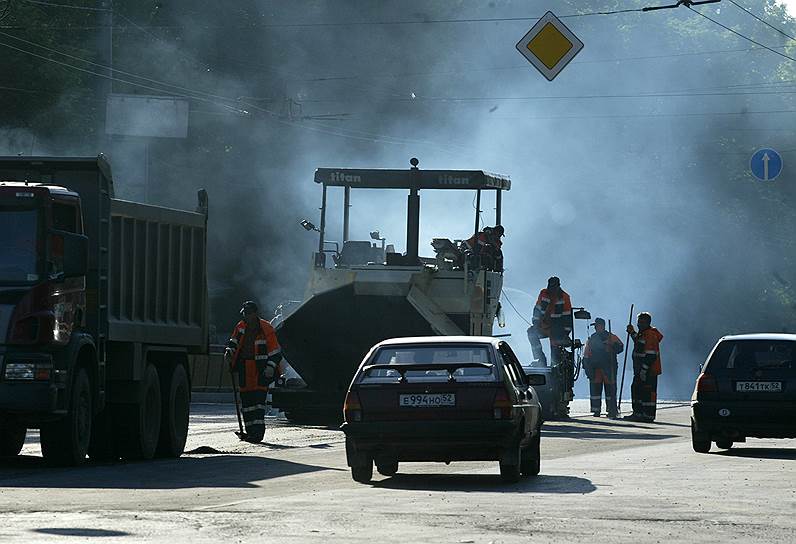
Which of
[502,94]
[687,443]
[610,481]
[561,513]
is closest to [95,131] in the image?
[502,94]

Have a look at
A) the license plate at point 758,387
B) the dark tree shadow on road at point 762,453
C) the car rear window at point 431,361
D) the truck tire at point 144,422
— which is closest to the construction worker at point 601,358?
the dark tree shadow on road at point 762,453

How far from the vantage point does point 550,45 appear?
22.6 meters

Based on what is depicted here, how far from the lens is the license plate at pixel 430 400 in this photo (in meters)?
15.6

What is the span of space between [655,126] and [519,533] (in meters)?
59.4

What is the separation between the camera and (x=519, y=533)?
36.8 ft

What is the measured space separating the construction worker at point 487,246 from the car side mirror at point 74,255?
11.5 m

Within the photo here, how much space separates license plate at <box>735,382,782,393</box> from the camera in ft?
67.4

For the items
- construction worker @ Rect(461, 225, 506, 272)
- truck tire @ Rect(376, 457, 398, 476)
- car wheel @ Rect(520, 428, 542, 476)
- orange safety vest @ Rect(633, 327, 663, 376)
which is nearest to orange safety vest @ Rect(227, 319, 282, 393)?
construction worker @ Rect(461, 225, 506, 272)

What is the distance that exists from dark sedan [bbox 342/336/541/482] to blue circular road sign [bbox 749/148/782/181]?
20108mm

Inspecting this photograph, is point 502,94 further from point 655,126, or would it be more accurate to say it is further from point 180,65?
point 180,65

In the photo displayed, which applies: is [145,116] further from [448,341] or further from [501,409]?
[501,409]

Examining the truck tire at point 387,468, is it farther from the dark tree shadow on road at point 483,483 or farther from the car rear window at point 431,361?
the car rear window at point 431,361

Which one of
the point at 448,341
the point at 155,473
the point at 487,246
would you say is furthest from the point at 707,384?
the point at 487,246

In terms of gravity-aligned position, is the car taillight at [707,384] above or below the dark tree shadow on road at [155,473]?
above
